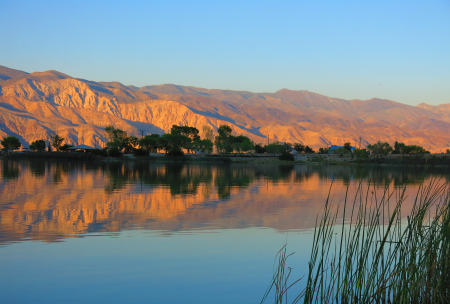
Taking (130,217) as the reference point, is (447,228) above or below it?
above

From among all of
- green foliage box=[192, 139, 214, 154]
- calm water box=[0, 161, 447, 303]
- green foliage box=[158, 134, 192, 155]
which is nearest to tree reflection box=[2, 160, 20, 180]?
calm water box=[0, 161, 447, 303]

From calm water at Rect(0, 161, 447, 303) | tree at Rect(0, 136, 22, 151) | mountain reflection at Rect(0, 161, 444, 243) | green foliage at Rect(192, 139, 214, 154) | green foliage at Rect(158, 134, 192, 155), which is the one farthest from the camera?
tree at Rect(0, 136, 22, 151)

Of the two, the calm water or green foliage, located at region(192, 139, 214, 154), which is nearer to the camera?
the calm water

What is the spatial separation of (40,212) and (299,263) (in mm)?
10024

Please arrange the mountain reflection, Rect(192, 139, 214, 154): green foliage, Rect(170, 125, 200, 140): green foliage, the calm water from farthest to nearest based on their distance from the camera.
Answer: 1. Rect(170, 125, 200, 140): green foliage
2. Rect(192, 139, 214, 154): green foliage
3. the mountain reflection
4. the calm water

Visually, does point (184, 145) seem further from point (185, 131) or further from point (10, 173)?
point (10, 173)

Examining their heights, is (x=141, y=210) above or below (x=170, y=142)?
below

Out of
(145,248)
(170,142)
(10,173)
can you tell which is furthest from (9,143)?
(145,248)

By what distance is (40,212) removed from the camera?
49.6ft

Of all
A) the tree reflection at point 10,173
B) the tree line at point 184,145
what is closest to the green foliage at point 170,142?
the tree line at point 184,145

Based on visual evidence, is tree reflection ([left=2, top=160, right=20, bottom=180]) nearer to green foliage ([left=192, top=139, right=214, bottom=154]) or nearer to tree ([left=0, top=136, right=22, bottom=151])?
green foliage ([left=192, top=139, right=214, bottom=154])

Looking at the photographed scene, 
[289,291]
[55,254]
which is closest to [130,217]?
[55,254]

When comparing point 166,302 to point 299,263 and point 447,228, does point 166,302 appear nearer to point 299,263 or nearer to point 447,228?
point 299,263

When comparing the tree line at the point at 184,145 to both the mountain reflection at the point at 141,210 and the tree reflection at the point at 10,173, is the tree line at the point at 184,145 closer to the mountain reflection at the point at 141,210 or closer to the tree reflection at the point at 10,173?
the tree reflection at the point at 10,173
